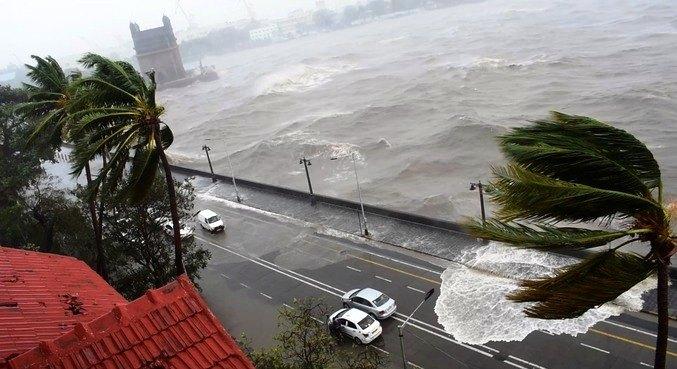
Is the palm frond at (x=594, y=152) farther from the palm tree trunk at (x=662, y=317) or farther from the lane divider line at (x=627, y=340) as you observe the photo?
the lane divider line at (x=627, y=340)

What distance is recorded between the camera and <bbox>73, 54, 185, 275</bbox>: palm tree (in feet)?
47.9

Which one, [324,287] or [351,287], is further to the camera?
[324,287]

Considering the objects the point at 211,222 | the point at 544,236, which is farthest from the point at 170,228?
the point at 544,236

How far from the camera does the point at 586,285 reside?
804cm

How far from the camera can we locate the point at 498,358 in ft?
71.4

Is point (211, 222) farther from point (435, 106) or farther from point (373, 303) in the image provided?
point (435, 106)

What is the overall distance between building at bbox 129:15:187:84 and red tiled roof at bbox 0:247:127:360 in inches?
6410

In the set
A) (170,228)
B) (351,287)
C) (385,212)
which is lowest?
(351,287)

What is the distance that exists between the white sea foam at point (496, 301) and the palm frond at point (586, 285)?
13641 millimetres

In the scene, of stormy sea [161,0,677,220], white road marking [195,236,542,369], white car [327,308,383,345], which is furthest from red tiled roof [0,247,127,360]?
stormy sea [161,0,677,220]

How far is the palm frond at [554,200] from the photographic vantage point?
7.71 metres

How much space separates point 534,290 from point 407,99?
8042 cm

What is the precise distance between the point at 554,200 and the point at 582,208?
0.55 metres

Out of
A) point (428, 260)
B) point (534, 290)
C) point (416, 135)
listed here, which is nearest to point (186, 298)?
point (534, 290)
